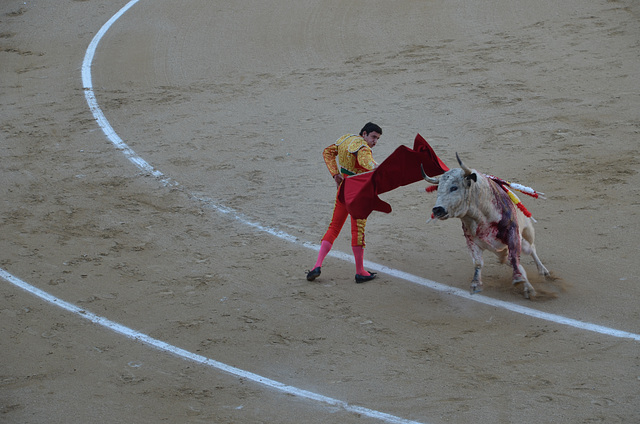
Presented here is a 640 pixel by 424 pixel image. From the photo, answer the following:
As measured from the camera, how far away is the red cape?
6625 millimetres

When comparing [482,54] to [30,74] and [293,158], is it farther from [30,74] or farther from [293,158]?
[30,74]

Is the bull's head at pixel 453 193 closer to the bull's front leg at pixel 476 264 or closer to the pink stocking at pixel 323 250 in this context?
the bull's front leg at pixel 476 264

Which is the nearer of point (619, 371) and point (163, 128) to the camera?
point (619, 371)

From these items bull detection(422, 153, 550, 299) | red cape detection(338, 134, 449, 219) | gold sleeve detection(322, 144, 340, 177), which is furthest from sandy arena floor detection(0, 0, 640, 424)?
gold sleeve detection(322, 144, 340, 177)

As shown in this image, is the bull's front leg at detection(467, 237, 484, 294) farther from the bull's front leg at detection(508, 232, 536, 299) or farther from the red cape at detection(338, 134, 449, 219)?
the red cape at detection(338, 134, 449, 219)

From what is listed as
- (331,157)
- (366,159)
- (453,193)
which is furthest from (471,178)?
(331,157)

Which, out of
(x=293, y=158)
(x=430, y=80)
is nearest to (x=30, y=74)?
(x=293, y=158)

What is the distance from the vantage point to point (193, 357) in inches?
243

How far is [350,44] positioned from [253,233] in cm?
739

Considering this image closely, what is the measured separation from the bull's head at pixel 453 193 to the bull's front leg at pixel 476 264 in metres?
0.47

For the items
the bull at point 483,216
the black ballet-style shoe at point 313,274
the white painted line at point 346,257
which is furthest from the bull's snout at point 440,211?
the black ballet-style shoe at point 313,274

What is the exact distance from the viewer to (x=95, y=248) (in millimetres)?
8297

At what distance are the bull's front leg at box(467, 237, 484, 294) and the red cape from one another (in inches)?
28.8

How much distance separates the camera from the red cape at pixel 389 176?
21.7ft
